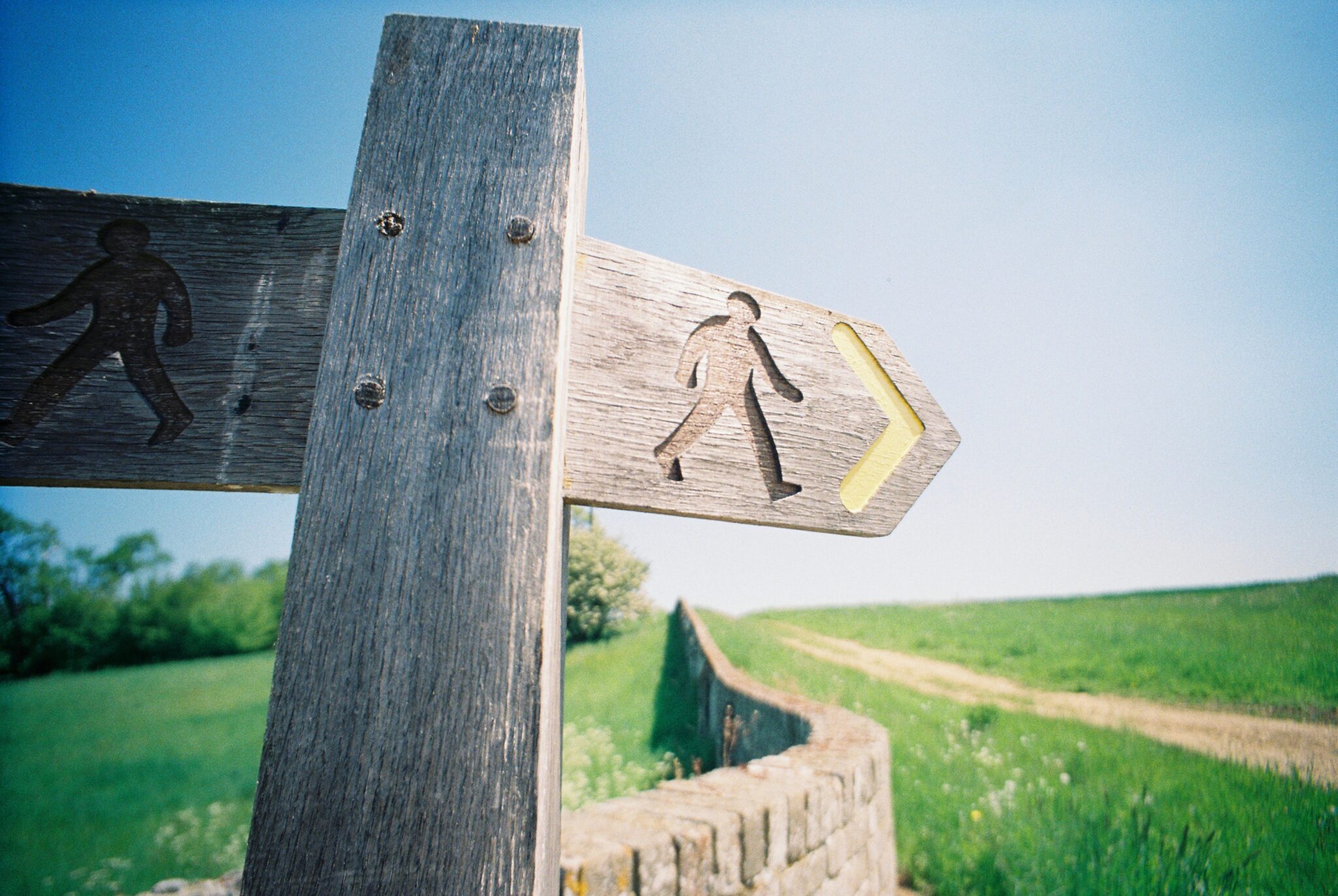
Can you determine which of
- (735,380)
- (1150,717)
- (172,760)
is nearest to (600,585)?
(172,760)

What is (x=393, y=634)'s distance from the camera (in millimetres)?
672

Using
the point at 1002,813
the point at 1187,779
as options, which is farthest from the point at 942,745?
the point at 1187,779

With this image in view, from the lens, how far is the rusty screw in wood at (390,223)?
0.79 metres

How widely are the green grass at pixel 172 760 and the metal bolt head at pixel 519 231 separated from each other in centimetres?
585

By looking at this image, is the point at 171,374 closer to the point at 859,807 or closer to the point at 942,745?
the point at 859,807

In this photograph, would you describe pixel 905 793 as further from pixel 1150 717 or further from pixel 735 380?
pixel 735 380

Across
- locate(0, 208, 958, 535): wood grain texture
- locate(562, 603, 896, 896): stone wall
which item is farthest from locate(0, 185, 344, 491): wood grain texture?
locate(562, 603, 896, 896): stone wall

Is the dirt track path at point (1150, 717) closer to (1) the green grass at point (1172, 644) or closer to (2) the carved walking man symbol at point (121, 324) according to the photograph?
(1) the green grass at point (1172, 644)

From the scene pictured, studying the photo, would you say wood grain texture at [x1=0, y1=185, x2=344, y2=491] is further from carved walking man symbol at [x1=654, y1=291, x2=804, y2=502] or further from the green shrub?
the green shrub

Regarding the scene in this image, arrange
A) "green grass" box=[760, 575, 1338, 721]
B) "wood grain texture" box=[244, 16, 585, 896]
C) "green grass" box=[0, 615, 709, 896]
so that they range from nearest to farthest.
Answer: "wood grain texture" box=[244, 16, 585, 896]
"green grass" box=[760, 575, 1338, 721]
"green grass" box=[0, 615, 709, 896]

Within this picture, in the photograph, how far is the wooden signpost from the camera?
64 cm

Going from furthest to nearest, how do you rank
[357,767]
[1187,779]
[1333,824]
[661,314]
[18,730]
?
[18,730]
[1187,779]
[1333,824]
[661,314]
[357,767]

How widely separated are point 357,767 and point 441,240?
66cm

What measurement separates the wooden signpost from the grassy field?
7.95 ft
